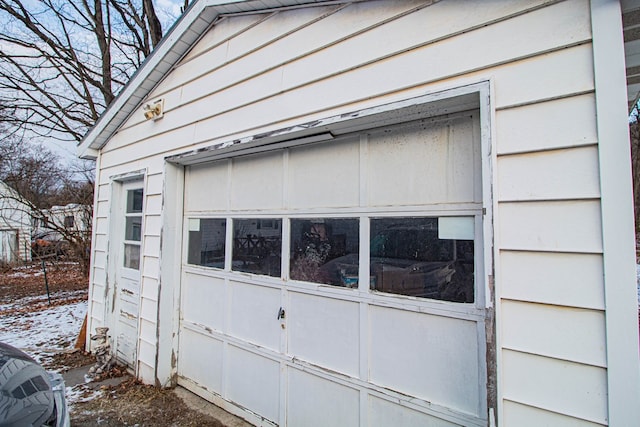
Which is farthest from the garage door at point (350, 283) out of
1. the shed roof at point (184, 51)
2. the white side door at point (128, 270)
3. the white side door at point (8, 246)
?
the white side door at point (8, 246)

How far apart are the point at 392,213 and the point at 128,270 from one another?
11.5ft

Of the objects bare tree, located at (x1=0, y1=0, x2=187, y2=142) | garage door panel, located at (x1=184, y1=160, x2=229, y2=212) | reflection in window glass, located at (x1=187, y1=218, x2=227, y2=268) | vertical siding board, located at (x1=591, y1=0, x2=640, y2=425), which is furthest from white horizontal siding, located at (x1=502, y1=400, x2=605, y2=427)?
bare tree, located at (x1=0, y1=0, x2=187, y2=142)

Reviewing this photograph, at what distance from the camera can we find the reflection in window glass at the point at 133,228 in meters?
3.82

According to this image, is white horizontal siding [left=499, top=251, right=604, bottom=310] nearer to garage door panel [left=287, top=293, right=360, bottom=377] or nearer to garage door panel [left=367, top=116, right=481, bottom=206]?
garage door panel [left=367, top=116, right=481, bottom=206]

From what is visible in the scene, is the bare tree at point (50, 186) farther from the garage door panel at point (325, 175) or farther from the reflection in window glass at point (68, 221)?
the garage door panel at point (325, 175)

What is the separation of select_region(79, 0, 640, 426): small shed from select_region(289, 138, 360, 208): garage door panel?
16 millimetres

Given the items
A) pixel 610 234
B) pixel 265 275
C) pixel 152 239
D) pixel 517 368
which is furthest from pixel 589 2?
pixel 152 239

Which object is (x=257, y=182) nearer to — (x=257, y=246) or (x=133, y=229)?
(x=257, y=246)

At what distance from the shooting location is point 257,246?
2719mm

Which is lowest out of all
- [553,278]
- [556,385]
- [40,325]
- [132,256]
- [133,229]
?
[40,325]

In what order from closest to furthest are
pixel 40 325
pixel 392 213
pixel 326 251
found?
pixel 392 213
pixel 326 251
pixel 40 325

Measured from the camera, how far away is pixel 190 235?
334 cm

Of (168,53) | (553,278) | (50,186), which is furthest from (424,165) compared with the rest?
(50,186)

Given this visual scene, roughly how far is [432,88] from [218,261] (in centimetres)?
239
